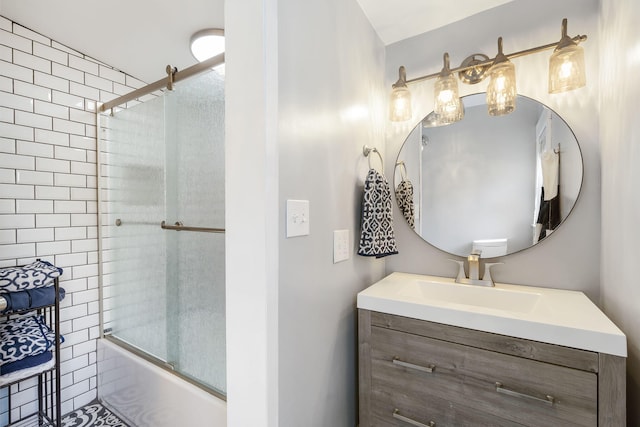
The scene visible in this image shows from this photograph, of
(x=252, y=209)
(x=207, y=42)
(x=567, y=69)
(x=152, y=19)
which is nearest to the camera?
(x=252, y=209)

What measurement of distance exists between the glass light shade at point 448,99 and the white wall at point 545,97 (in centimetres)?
9

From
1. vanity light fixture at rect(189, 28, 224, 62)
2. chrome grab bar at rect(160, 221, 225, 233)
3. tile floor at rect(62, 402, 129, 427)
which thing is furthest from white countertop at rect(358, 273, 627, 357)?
tile floor at rect(62, 402, 129, 427)

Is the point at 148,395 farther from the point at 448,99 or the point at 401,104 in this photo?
the point at 448,99

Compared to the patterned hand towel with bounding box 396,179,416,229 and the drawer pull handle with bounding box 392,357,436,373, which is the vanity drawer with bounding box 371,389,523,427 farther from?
the patterned hand towel with bounding box 396,179,416,229

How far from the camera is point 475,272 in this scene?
1.35 meters

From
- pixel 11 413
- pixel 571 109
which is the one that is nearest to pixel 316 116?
pixel 571 109

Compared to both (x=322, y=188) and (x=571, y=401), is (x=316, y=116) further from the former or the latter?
(x=571, y=401)

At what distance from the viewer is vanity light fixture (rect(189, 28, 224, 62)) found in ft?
4.76

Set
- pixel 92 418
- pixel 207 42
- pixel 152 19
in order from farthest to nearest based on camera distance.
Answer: pixel 92 418
pixel 207 42
pixel 152 19

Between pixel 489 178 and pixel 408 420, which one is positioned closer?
pixel 408 420

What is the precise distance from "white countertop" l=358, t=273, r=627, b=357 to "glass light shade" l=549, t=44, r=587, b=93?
0.87 m

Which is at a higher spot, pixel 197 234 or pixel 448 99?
pixel 448 99

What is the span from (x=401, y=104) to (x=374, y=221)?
70 centimetres

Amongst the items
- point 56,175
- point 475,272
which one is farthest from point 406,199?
point 56,175
